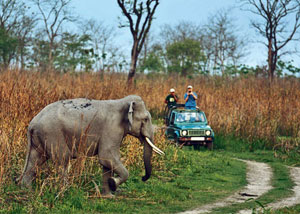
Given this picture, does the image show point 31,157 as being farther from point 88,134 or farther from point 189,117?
point 189,117

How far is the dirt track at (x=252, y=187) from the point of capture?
6504 millimetres

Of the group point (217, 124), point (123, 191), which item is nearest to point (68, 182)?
point (123, 191)

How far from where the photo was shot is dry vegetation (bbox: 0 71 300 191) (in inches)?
298

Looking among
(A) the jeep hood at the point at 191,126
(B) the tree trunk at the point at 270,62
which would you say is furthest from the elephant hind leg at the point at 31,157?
(B) the tree trunk at the point at 270,62

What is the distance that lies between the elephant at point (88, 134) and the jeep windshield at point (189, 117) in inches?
257

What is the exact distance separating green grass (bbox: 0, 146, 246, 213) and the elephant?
A: 12.3 inches

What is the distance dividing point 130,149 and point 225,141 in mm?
5658

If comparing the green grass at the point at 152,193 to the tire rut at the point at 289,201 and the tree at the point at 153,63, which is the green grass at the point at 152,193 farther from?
the tree at the point at 153,63

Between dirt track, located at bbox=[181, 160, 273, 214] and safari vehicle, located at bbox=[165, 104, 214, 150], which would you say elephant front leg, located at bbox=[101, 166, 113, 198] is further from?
safari vehicle, located at bbox=[165, 104, 214, 150]

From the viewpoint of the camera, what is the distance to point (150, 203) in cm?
633

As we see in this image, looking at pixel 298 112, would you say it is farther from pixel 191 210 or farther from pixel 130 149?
pixel 191 210

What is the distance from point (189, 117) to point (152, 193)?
6.16 meters

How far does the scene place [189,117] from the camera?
1277 centimetres

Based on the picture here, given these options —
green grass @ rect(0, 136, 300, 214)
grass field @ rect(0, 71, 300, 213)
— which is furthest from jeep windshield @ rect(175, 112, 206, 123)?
green grass @ rect(0, 136, 300, 214)
